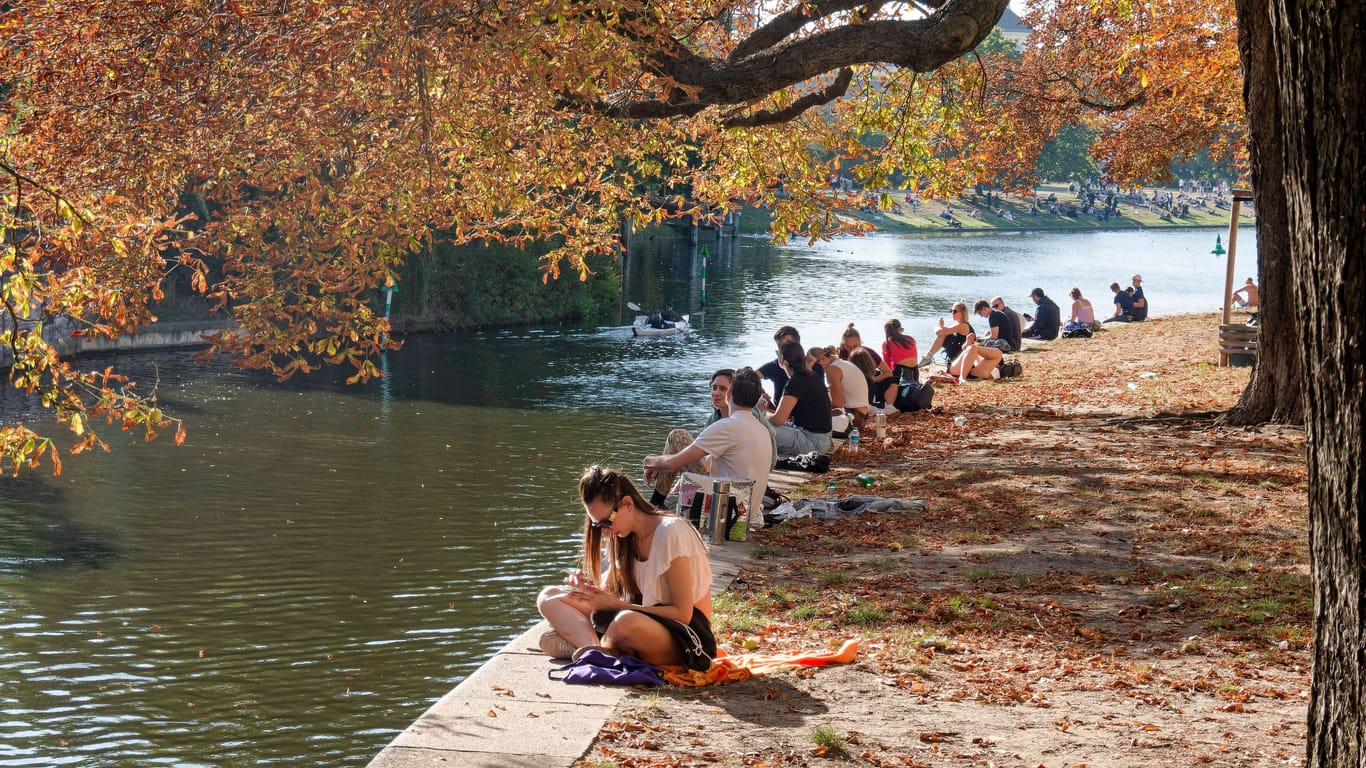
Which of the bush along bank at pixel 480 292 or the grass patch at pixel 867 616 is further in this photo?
the bush along bank at pixel 480 292

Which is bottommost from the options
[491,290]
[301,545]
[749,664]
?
[301,545]

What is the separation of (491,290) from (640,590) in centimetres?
3392

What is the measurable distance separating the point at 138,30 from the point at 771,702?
305 inches

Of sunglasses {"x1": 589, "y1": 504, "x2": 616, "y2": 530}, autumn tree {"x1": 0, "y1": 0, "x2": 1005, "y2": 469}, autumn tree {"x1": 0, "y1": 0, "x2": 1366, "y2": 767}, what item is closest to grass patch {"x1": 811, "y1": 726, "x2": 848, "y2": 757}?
sunglasses {"x1": 589, "y1": 504, "x2": 616, "y2": 530}

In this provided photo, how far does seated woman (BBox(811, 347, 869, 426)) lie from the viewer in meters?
17.5

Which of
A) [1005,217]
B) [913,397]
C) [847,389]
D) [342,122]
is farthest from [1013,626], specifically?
[1005,217]

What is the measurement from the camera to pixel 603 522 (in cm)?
757

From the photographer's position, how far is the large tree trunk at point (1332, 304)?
3.72 m

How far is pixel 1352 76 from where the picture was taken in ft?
12.2

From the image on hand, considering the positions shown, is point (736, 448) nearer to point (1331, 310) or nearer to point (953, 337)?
Result: point (1331, 310)

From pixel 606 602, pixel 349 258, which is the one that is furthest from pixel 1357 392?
pixel 349 258

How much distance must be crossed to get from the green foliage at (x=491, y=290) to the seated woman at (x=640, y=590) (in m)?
31.0

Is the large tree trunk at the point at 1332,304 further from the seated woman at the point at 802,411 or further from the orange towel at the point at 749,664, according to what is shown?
the seated woman at the point at 802,411

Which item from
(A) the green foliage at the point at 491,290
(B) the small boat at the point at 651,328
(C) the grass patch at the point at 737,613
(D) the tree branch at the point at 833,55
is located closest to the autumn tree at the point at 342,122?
(D) the tree branch at the point at 833,55
